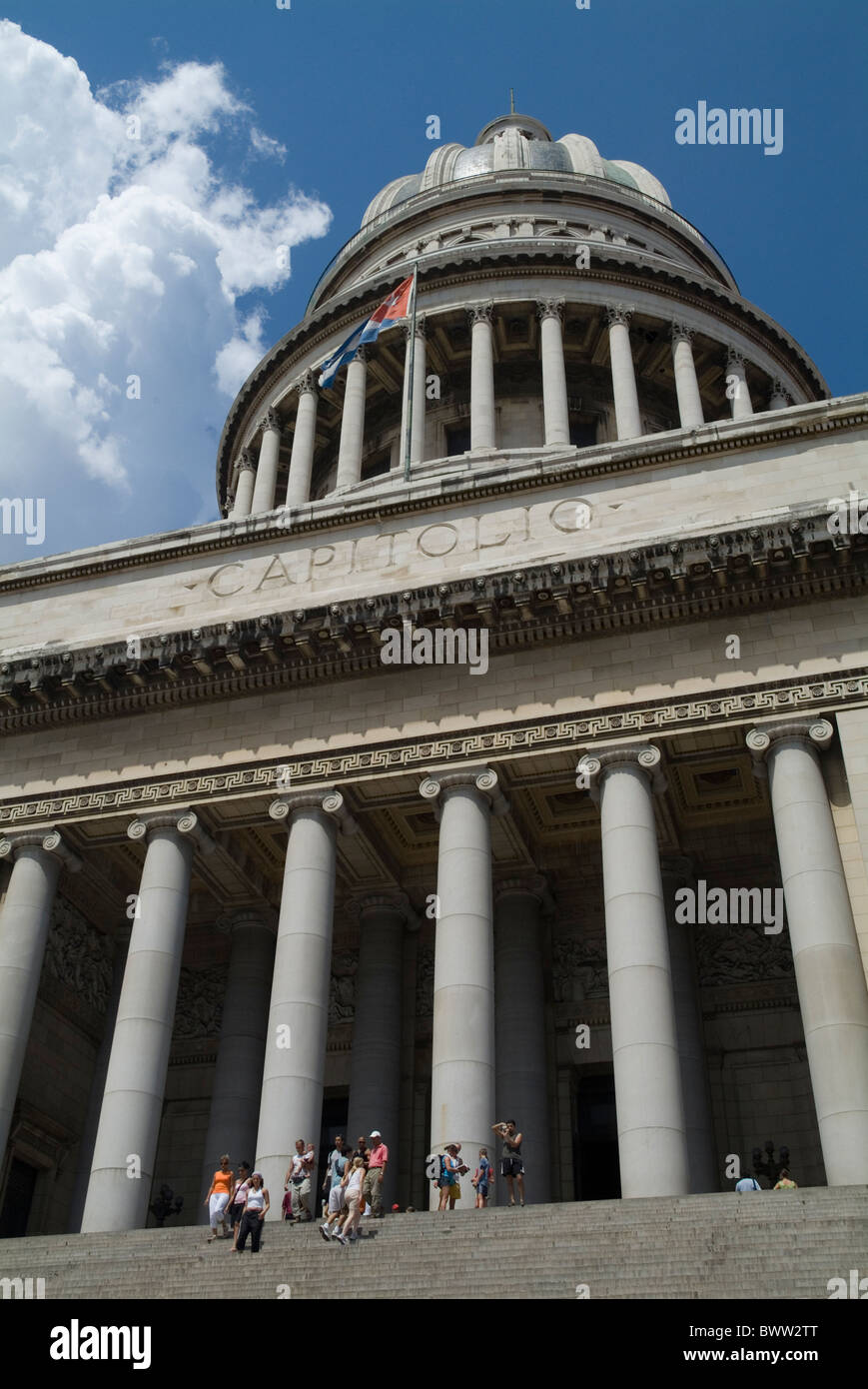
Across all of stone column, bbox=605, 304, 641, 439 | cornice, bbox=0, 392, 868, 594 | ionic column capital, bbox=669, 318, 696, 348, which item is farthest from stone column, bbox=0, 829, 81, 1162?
ionic column capital, bbox=669, 318, 696, 348

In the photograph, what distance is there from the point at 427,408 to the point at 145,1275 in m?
35.7

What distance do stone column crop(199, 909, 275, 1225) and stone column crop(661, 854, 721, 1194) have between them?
8138mm

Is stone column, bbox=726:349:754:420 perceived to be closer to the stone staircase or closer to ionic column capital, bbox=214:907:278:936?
ionic column capital, bbox=214:907:278:936

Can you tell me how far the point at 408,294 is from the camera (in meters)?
38.6

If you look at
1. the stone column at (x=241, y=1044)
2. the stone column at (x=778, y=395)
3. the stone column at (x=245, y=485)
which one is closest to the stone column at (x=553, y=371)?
the stone column at (x=778, y=395)

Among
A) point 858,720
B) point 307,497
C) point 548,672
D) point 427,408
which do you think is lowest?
point 858,720

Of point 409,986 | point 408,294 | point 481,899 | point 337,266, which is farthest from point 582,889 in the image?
Result: point 337,266

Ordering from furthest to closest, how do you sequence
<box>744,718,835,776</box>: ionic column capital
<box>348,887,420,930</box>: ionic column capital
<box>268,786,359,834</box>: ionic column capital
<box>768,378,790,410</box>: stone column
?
1. <box>768,378,790,410</box>: stone column
2. <box>348,887,420,930</box>: ionic column capital
3. <box>268,786,359,834</box>: ionic column capital
4. <box>744,718,835,776</box>: ionic column capital

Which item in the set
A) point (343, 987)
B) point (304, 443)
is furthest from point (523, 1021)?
point (304, 443)

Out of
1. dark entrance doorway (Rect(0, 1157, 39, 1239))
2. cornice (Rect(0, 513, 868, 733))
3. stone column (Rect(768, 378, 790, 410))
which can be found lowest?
dark entrance doorway (Rect(0, 1157, 39, 1239))

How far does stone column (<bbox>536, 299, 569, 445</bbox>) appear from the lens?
41.6m

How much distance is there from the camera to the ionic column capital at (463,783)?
21312 millimetres

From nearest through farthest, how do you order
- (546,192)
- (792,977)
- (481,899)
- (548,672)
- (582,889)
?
1. (481,899)
2. (548,672)
3. (792,977)
4. (582,889)
5. (546,192)

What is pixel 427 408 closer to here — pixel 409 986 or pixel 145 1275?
pixel 409 986
